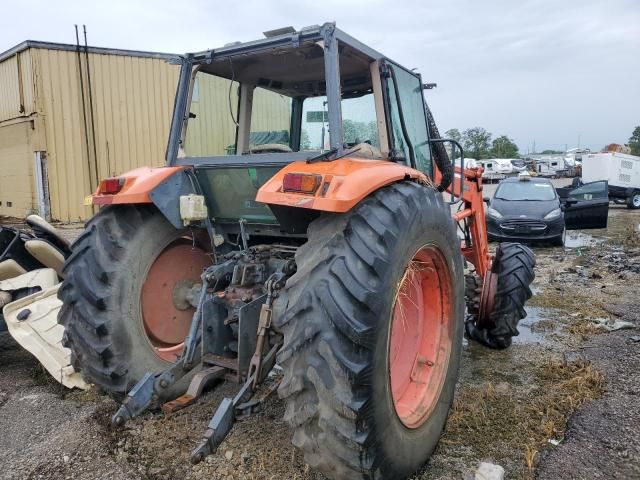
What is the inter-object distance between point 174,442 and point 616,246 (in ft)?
35.9

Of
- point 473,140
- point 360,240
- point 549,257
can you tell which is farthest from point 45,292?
point 473,140

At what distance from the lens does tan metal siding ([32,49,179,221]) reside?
11383 mm

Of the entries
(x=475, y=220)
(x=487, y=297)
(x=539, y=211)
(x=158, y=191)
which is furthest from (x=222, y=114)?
(x=539, y=211)

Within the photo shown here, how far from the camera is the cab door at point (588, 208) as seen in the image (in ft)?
40.8

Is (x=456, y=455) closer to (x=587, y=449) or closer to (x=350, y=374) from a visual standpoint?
(x=587, y=449)

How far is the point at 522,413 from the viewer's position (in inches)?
133

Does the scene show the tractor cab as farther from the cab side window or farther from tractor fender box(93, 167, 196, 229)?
tractor fender box(93, 167, 196, 229)

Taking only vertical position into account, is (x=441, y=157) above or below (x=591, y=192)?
above

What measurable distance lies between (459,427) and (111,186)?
2.61 meters

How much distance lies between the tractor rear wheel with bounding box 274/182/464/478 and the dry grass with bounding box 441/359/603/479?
53 centimetres

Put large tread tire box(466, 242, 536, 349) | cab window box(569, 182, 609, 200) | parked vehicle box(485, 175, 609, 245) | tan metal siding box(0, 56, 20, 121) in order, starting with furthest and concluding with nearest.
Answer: cab window box(569, 182, 609, 200)
tan metal siding box(0, 56, 20, 121)
parked vehicle box(485, 175, 609, 245)
large tread tire box(466, 242, 536, 349)

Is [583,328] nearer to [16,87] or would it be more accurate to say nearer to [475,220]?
[475,220]

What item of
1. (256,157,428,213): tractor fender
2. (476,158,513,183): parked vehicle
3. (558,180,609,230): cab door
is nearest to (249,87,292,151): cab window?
(256,157,428,213): tractor fender

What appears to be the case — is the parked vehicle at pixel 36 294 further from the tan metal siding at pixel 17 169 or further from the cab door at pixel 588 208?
the cab door at pixel 588 208
